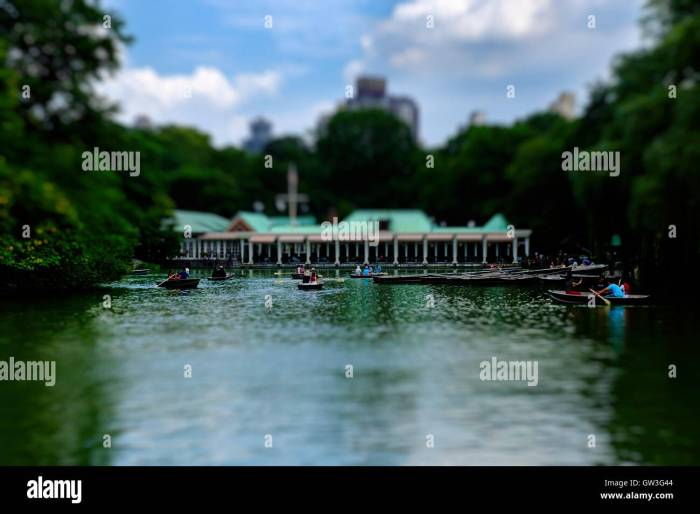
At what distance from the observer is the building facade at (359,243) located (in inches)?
2827

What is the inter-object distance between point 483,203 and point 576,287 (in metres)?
43.5

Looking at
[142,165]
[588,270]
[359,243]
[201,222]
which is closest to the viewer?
[142,165]

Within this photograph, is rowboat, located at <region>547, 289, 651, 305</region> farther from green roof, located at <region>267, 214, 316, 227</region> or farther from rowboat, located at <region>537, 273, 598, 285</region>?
green roof, located at <region>267, 214, 316, 227</region>

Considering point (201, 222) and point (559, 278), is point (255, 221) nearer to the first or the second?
point (201, 222)

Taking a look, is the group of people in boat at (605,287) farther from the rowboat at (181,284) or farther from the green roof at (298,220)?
the green roof at (298,220)

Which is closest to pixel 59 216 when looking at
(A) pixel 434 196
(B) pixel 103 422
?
(B) pixel 103 422

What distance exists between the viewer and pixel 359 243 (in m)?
74.4

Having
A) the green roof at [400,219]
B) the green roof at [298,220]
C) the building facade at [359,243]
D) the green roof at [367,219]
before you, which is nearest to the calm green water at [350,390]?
the building facade at [359,243]

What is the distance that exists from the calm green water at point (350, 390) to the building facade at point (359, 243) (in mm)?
43352

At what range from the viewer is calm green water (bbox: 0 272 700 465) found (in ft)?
40.0

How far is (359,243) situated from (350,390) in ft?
→ 193

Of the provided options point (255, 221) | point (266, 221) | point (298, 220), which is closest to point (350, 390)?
point (255, 221)

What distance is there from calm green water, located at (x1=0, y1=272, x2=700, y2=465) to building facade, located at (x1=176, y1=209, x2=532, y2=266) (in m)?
43.4
